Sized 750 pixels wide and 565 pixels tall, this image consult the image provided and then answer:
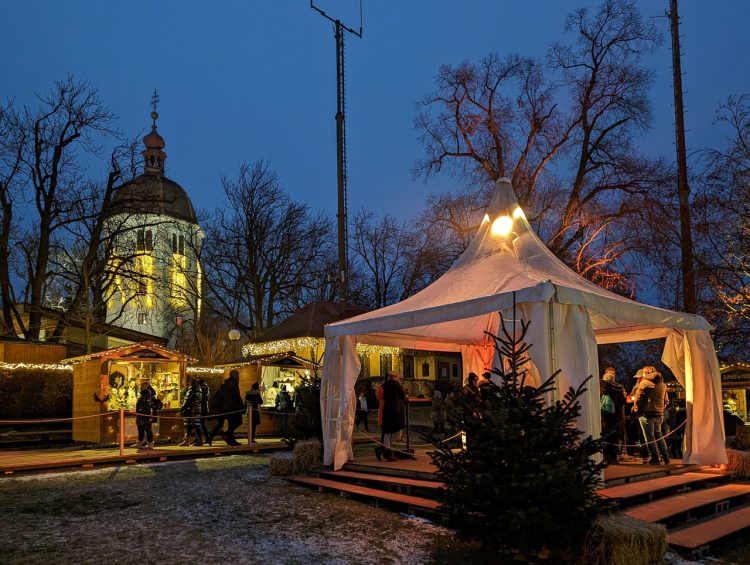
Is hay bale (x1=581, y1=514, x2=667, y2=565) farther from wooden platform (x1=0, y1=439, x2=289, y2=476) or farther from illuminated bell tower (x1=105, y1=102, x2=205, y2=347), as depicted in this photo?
illuminated bell tower (x1=105, y1=102, x2=205, y2=347)

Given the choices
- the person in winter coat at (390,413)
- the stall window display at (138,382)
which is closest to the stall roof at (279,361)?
the stall window display at (138,382)

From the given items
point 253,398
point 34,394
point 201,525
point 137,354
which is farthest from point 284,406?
point 201,525

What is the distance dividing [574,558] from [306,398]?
7.07m

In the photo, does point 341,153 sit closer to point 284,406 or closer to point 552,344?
point 284,406

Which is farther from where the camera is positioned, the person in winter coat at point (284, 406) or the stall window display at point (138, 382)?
the person in winter coat at point (284, 406)

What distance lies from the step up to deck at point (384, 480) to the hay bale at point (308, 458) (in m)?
0.44

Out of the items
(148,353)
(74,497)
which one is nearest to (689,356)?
(74,497)

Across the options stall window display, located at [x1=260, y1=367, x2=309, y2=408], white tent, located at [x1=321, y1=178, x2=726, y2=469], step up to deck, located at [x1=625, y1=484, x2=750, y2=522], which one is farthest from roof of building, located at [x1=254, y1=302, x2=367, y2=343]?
step up to deck, located at [x1=625, y1=484, x2=750, y2=522]

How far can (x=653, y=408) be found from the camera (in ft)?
35.0

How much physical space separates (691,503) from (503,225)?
16.5 feet

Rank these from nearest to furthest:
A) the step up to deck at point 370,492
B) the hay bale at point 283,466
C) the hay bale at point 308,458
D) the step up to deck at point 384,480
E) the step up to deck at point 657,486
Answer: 1. the step up to deck at point 657,486
2. the step up to deck at point 370,492
3. the step up to deck at point 384,480
4. the hay bale at point 308,458
5. the hay bale at point 283,466

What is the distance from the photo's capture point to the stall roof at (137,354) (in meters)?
16.4

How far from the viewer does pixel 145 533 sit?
7.41 metres

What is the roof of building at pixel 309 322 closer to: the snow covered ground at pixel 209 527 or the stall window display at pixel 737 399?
the stall window display at pixel 737 399
